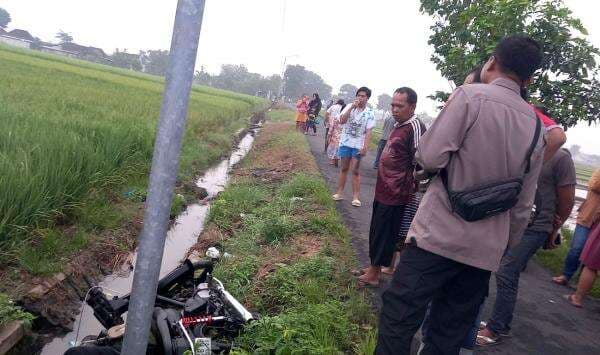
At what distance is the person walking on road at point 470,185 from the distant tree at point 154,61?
226 feet

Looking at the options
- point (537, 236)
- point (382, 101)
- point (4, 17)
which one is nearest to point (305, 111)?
point (537, 236)

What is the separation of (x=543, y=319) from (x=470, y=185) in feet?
8.77

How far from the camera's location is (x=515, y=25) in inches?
202

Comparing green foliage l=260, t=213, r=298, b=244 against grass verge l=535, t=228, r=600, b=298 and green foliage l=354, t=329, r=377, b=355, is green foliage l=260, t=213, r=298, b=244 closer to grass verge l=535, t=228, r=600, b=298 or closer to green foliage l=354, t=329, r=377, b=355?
green foliage l=354, t=329, r=377, b=355

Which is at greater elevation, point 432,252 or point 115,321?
point 432,252

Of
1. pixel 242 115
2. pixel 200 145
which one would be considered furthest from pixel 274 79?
pixel 200 145

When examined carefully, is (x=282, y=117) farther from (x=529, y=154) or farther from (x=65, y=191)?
(x=529, y=154)

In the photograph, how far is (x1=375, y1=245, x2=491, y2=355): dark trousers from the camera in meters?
2.13

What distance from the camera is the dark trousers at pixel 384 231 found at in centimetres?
367

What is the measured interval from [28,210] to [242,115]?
20.7m

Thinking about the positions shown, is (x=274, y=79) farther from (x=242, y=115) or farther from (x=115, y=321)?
(x=115, y=321)

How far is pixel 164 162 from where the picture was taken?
1.36m

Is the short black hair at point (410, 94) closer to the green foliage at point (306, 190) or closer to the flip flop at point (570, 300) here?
the flip flop at point (570, 300)

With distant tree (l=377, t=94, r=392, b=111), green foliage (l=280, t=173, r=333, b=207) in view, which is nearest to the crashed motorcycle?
green foliage (l=280, t=173, r=333, b=207)
